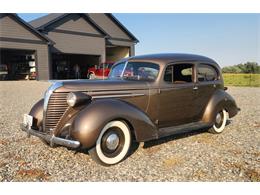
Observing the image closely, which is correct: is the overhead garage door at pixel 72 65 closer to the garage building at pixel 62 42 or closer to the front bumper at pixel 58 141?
the garage building at pixel 62 42

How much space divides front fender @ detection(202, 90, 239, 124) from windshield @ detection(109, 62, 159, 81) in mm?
1597

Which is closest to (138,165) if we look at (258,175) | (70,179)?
(70,179)

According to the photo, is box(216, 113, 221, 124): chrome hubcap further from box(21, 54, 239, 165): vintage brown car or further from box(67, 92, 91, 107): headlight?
box(67, 92, 91, 107): headlight

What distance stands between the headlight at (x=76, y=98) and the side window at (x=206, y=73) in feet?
9.29

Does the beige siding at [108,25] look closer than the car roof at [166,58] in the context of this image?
No

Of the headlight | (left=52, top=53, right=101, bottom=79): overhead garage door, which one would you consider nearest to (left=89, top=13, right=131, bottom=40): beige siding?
(left=52, top=53, right=101, bottom=79): overhead garage door

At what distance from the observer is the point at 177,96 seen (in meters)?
5.55

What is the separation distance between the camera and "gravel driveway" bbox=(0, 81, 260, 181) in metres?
3.97

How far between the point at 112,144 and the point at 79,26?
2227 cm

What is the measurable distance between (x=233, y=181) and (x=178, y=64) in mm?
2663

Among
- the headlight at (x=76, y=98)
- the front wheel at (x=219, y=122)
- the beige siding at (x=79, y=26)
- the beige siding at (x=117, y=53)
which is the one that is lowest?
the front wheel at (x=219, y=122)

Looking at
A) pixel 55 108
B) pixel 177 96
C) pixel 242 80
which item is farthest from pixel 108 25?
pixel 55 108

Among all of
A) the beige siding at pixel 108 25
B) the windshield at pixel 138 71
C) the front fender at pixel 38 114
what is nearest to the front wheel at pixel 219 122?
the windshield at pixel 138 71

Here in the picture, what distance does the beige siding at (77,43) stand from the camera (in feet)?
77.6
